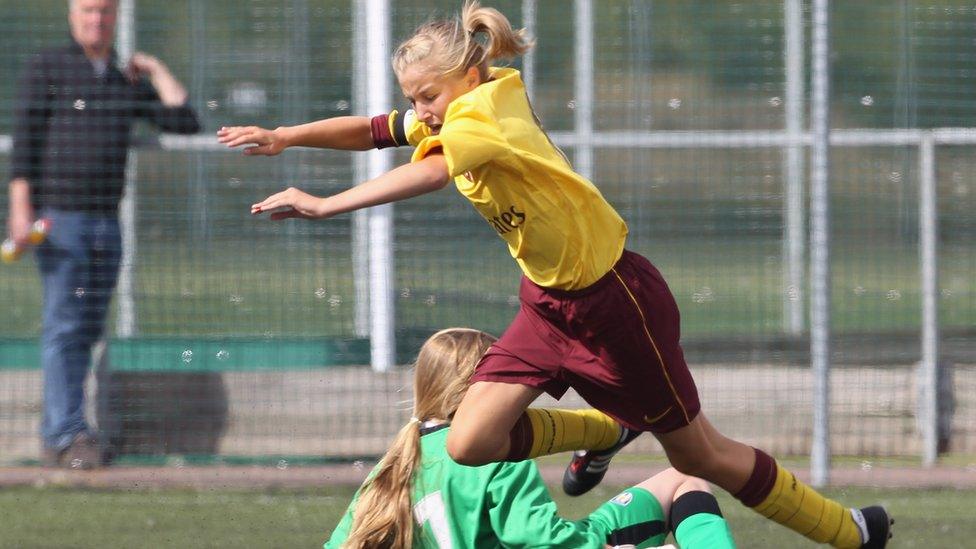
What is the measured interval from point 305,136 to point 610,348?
1.03 metres

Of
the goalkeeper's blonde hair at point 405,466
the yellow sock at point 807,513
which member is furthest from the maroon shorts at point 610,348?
the yellow sock at point 807,513

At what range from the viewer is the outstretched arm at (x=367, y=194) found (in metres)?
3.63

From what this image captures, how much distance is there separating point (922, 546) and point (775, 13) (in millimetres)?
3001

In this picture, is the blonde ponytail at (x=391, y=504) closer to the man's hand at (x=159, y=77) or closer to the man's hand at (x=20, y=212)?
the man's hand at (x=159, y=77)

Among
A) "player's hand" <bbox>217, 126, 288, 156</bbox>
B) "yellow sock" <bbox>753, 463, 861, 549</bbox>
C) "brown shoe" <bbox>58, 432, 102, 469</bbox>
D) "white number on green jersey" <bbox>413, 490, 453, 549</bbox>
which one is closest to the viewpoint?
"white number on green jersey" <bbox>413, 490, 453, 549</bbox>

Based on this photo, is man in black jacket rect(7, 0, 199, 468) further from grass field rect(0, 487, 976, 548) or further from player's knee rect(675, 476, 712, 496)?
player's knee rect(675, 476, 712, 496)

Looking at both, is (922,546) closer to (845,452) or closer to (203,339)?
(845,452)

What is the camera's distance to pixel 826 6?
666cm

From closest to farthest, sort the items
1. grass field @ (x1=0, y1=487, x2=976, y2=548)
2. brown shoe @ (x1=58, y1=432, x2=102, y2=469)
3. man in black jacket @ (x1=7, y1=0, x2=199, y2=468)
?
grass field @ (x1=0, y1=487, x2=976, y2=548)
brown shoe @ (x1=58, y1=432, x2=102, y2=469)
man in black jacket @ (x1=7, y1=0, x2=199, y2=468)

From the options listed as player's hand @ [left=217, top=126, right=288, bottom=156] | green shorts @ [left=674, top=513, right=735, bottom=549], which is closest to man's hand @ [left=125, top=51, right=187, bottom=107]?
player's hand @ [left=217, top=126, right=288, bottom=156]

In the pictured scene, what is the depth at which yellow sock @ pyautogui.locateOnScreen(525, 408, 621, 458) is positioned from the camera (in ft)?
13.9

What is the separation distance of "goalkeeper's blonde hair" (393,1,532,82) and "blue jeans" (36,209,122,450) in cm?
343

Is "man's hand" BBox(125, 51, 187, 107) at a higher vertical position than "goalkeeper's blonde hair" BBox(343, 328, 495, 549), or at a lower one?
higher

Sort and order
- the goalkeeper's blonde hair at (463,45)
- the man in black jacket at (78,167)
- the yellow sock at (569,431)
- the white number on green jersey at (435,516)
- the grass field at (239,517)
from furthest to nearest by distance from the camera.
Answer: the man in black jacket at (78,167) → the grass field at (239,517) → the yellow sock at (569,431) → the goalkeeper's blonde hair at (463,45) → the white number on green jersey at (435,516)
